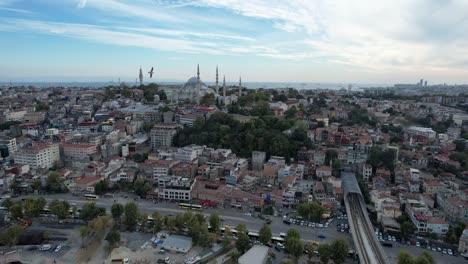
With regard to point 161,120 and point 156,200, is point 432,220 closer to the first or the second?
point 156,200

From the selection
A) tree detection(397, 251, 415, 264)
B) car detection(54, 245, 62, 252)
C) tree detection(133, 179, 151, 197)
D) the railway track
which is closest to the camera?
tree detection(397, 251, 415, 264)

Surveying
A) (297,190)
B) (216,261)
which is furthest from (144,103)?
(216,261)

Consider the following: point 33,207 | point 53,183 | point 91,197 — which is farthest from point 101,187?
point 33,207

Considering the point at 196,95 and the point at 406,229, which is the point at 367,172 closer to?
the point at 406,229

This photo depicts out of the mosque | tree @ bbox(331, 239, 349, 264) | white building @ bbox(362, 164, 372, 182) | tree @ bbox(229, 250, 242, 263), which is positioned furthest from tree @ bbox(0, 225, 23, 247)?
the mosque

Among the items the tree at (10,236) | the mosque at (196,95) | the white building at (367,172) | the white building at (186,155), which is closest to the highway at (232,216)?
the tree at (10,236)

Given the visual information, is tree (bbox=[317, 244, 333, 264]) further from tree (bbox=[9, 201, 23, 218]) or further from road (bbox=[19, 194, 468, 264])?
tree (bbox=[9, 201, 23, 218])
